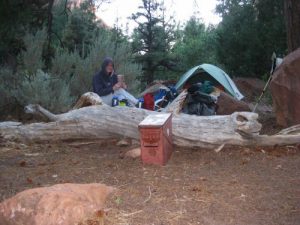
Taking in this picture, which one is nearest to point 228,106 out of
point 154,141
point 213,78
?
point 213,78

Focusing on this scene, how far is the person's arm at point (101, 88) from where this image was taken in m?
7.96

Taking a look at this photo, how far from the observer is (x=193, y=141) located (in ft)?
17.9

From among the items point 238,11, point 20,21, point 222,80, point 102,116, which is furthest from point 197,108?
point 238,11

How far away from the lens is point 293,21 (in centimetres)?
809

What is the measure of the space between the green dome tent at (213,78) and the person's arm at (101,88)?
4594 mm

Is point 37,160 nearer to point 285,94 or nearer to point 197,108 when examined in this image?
point 197,108

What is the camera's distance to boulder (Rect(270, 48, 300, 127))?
680cm

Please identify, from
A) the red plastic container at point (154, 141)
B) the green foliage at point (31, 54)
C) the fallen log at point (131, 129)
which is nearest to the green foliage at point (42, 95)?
the green foliage at point (31, 54)

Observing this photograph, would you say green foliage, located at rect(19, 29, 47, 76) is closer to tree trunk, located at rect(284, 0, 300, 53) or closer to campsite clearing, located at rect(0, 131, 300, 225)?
campsite clearing, located at rect(0, 131, 300, 225)

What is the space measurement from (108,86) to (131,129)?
2386 mm

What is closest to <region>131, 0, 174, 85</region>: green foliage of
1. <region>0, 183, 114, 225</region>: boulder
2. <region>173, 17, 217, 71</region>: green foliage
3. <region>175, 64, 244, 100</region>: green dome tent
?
<region>173, 17, 217, 71</region>: green foliage

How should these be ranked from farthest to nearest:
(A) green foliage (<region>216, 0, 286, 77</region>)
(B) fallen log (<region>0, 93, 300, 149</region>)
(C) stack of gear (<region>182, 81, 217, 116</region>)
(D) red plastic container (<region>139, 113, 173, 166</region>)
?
(A) green foliage (<region>216, 0, 286, 77</region>) → (C) stack of gear (<region>182, 81, 217, 116</region>) → (B) fallen log (<region>0, 93, 300, 149</region>) → (D) red plastic container (<region>139, 113, 173, 166</region>)

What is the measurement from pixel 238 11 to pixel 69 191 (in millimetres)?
16084

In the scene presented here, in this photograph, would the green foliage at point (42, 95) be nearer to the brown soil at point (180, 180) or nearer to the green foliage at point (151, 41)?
the brown soil at point (180, 180)
